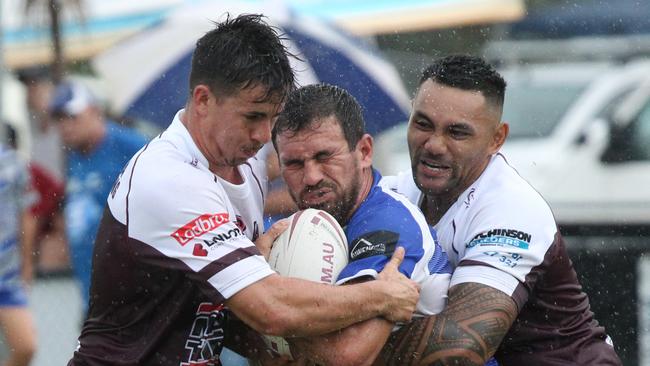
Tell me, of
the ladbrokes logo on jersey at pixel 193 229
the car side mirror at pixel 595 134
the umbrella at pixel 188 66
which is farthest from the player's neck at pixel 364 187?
the car side mirror at pixel 595 134

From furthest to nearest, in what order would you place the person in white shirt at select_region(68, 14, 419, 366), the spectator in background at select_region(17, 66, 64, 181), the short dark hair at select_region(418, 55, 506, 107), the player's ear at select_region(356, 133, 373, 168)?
the spectator in background at select_region(17, 66, 64, 181) → the short dark hair at select_region(418, 55, 506, 107) → the player's ear at select_region(356, 133, 373, 168) → the person in white shirt at select_region(68, 14, 419, 366)

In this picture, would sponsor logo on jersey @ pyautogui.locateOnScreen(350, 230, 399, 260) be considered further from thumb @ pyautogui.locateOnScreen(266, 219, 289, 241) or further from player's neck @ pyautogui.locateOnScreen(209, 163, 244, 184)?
player's neck @ pyautogui.locateOnScreen(209, 163, 244, 184)

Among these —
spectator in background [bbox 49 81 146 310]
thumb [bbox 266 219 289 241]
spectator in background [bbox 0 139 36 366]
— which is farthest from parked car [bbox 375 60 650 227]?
thumb [bbox 266 219 289 241]

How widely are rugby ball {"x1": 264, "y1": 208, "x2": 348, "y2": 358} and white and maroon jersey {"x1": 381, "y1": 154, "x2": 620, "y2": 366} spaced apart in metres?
0.49

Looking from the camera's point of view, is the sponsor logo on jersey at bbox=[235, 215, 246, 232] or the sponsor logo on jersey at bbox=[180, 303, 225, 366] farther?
the sponsor logo on jersey at bbox=[235, 215, 246, 232]

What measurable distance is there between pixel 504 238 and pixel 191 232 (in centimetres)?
118

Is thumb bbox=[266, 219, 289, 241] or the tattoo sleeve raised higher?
thumb bbox=[266, 219, 289, 241]

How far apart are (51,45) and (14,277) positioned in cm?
230

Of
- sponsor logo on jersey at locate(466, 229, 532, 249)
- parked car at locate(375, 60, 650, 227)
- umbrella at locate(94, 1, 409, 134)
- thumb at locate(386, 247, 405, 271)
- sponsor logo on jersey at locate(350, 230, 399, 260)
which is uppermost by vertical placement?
sponsor logo on jersey at locate(350, 230, 399, 260)

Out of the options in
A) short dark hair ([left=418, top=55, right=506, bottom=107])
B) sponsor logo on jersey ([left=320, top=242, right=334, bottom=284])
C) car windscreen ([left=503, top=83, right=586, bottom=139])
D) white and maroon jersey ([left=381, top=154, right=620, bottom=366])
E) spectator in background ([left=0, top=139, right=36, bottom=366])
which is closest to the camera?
sponsor logo on jersey ([left=320, top=242, right=334, bottom=284])

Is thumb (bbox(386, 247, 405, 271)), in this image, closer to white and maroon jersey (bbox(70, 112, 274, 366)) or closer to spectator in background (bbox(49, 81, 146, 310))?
white and maroon jersey (bbox(70, 112, 274, 366))

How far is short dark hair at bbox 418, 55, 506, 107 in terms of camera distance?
16.6ft

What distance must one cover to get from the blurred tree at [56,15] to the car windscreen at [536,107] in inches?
163

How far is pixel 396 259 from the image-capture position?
4453 millimetres
